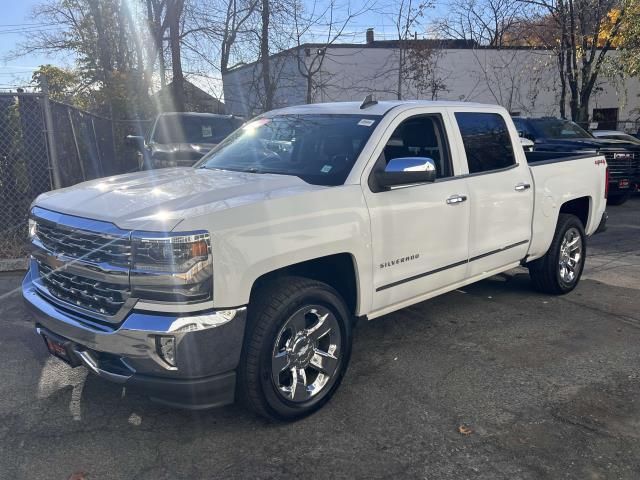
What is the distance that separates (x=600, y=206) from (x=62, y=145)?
7.60m

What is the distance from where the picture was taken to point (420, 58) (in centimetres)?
1797

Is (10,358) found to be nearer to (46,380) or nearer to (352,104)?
(46,380)

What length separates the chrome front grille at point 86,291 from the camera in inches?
121

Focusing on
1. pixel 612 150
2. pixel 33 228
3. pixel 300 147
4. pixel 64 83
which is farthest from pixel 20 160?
pixel 64 83

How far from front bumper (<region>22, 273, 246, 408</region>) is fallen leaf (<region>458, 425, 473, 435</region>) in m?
1.36

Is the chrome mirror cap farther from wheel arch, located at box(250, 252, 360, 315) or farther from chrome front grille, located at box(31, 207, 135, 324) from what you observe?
chrome front grille, located at box(31, 207, 135, 324)

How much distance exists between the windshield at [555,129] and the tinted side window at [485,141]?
28.4ft

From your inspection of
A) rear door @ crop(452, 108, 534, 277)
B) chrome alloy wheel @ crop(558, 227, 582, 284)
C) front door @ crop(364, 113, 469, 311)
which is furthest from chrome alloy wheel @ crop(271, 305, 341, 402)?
chrome alloy wheel @ crop(558, 227, 582, 284)

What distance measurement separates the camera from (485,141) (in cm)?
503

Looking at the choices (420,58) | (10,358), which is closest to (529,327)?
(10,358)

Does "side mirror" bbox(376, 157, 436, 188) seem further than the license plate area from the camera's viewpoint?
Yes

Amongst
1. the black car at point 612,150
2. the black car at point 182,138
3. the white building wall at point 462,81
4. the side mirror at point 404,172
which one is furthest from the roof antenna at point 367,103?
the white building wall at point 462,81

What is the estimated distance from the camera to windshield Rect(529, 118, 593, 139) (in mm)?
13234

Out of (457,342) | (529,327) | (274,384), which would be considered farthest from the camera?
(529,327)
